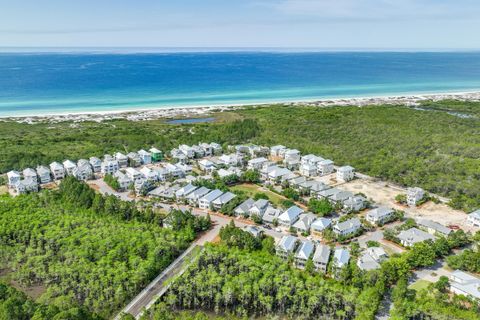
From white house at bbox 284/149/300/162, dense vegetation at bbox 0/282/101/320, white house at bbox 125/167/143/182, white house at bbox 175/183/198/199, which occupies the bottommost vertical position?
dense vegetation at bbox 0/282/101/320

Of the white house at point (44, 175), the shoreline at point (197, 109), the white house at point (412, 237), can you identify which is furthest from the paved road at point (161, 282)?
the shoreline at point (197, 109)

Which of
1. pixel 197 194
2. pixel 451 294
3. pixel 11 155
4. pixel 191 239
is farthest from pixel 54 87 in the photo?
pixel 451 294

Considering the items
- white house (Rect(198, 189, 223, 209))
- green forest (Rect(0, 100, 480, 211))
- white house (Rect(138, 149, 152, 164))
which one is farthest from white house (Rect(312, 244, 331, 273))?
white house (Rect(138, 149, 152, 164))

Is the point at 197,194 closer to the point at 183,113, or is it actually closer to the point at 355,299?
the point at 355,299

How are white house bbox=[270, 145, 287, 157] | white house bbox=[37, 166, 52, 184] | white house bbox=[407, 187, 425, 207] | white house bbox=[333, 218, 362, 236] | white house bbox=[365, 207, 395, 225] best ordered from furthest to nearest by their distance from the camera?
white house bbox=[270, 145, 287, 157], white house bbox=[37, 166, 52, 184], white house bbox=[407, 187, 425, 207], white house bbox=[365, 207, 395, 225], white house bbox=[333, 218, 362, 236]

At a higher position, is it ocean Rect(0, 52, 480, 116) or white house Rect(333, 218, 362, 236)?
ocean Rect(0, 52, 480, 116)

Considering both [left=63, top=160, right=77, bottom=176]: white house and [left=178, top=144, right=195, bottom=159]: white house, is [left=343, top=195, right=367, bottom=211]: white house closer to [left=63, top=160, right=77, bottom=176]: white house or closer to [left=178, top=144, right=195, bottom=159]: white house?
[left=178, top=144, right=195, bottom=159]: white house

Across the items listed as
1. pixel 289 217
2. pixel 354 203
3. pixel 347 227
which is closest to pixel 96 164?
pixel 289 217
